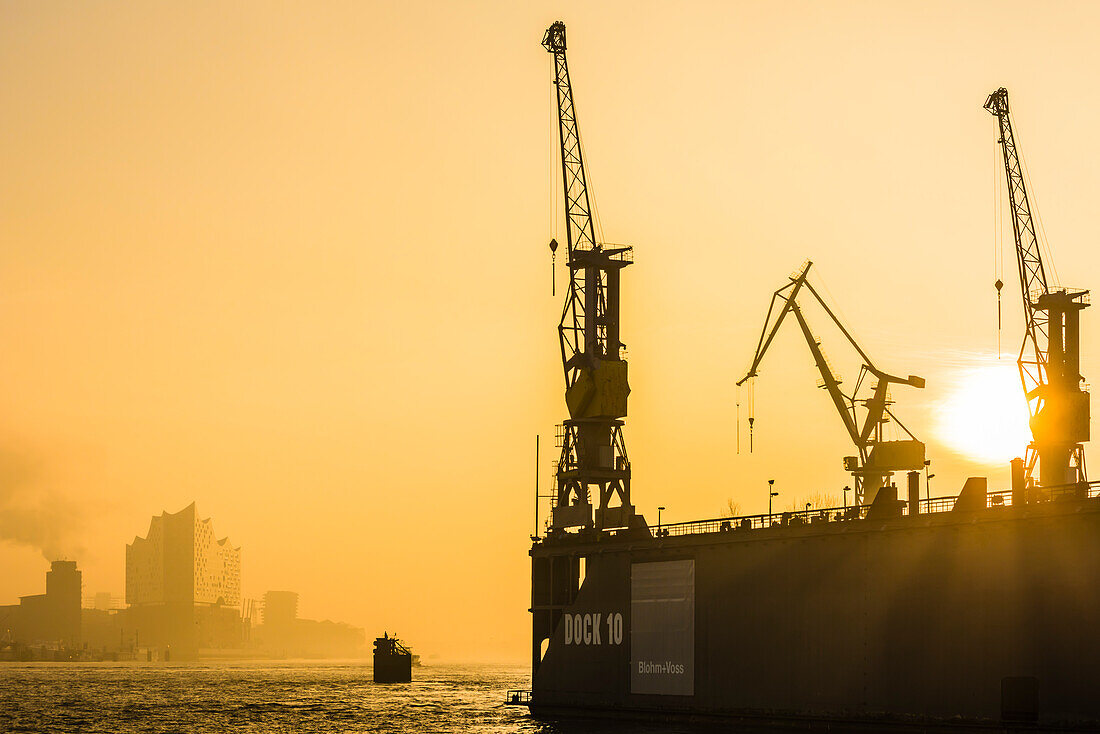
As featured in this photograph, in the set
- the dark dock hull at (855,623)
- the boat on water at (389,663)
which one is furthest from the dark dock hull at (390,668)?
the dark dock hull at (855,623)

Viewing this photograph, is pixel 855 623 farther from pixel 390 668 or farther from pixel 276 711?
pixel 390 668

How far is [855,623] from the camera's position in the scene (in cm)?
6656

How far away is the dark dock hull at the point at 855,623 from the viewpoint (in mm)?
58344

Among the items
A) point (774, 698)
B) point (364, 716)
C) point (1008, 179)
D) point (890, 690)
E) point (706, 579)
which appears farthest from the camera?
point (1008, 179)

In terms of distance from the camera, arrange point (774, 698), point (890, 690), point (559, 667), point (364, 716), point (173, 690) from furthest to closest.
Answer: point (173, 690) → point (364, 716) → point (559, 667) → point (774, 698) → point (890, 690)

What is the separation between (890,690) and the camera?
211 ft

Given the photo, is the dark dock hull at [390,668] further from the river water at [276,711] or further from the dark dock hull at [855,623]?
the dark dock hull at [855,623]

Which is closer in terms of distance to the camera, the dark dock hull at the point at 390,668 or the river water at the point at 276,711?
the river water at the point at 276,711

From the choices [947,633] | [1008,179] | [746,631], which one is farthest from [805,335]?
[947,633]

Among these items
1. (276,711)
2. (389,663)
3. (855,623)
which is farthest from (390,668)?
(855,623)

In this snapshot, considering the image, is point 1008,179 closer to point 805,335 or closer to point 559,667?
point 805,335

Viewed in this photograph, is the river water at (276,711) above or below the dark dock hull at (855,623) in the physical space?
below

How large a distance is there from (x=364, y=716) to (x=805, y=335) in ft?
189

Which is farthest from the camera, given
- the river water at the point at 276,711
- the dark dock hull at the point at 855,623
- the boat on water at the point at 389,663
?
the boat on water at the point at 389,663
